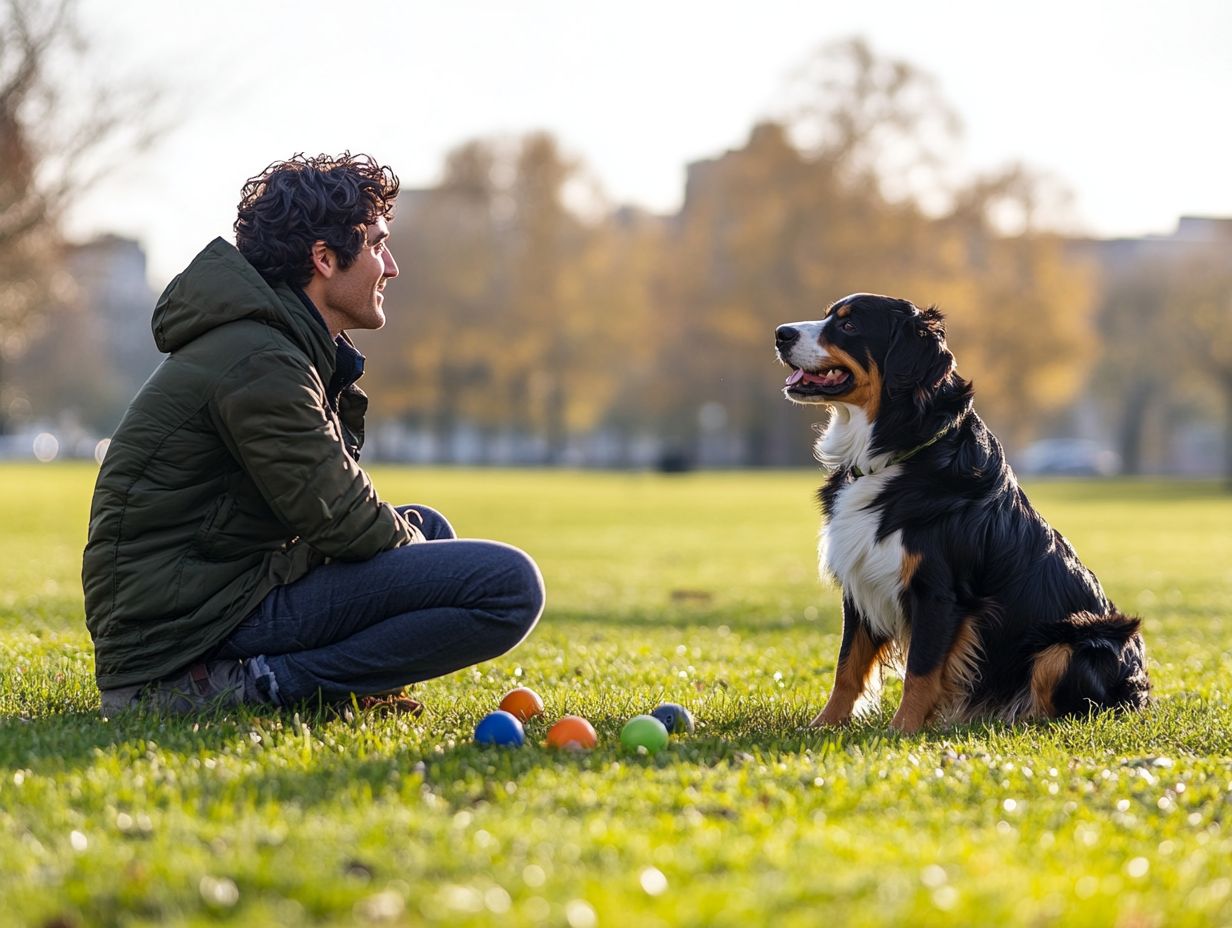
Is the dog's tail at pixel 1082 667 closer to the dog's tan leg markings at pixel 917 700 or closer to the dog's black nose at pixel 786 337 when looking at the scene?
the dog's tan leg markings at pixel 917 700

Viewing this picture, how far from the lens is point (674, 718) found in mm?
5188

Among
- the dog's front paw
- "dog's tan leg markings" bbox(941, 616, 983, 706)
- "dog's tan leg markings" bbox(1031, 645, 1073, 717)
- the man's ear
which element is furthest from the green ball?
the man's ear

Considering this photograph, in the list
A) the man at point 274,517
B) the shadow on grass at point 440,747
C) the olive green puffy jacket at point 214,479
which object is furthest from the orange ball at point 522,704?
the olive green puffy jacket at point 214,479

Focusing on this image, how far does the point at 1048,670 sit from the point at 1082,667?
0.48ft

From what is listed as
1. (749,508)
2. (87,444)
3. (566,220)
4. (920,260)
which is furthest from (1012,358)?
(87,444)

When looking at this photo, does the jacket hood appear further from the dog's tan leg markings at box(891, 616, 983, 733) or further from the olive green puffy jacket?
the dog's tan leg markings at box(891, 616, 983, 733)

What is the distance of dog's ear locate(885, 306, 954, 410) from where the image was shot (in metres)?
5.68

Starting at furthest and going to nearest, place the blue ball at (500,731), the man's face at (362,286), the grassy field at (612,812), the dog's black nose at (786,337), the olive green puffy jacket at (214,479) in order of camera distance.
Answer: the dog's black nose at (786,337), the man's face at (362,286), the blue ball at (500,731), the olive green puffy jacket at (214,479), the grassy field at (612,812)

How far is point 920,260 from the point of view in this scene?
48.6 meters

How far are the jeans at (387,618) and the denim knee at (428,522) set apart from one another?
63 cm

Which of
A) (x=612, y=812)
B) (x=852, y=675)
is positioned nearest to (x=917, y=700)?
(x=852, y=675)

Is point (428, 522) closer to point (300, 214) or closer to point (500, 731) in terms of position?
point (500, 731)

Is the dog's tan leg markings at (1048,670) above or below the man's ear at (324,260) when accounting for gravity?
below

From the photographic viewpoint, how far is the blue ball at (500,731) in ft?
15.5
